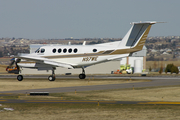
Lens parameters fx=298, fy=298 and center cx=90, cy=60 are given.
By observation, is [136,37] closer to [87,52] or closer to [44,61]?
[87,52]

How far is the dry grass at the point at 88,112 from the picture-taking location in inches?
765

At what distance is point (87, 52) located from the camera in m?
40.4

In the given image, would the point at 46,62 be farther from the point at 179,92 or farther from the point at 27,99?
the point at 179,92

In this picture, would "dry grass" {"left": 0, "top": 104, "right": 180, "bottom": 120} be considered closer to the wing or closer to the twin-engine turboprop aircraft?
the twin-engine turboprop aircraft

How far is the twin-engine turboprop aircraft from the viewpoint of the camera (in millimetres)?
39375

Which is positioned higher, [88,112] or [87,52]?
[87,52]

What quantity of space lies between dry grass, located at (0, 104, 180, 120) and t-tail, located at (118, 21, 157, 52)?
17189mm

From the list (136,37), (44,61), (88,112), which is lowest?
(88,112)

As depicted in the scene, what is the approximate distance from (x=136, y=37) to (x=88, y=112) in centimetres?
2055

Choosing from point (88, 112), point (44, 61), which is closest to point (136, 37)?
point (44, 61)

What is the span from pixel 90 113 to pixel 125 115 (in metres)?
2.46

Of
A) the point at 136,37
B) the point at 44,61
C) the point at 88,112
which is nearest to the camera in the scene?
the point at 88,112

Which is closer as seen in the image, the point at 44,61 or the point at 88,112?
the point at 88,112

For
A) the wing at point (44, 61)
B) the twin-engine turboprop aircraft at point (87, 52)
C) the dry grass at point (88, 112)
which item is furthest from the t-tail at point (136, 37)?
the dry grass at point (88, 112)
